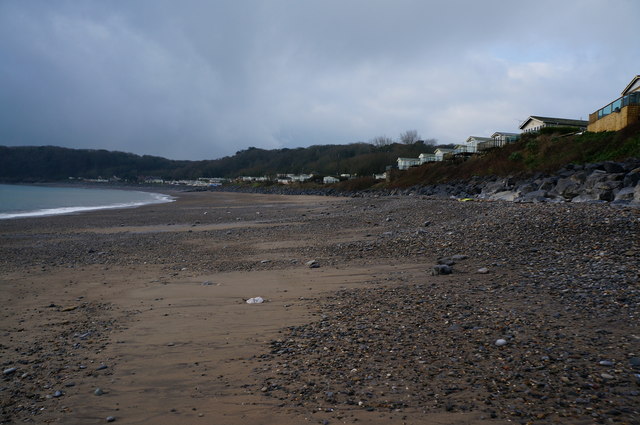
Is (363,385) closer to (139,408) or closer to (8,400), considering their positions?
(139,408)

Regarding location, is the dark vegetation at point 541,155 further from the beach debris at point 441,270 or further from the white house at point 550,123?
the beach debris at point 441,270

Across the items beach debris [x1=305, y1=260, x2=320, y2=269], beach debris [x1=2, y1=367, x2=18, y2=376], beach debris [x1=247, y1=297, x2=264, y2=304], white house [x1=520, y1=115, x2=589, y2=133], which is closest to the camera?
beach debris [x1=2, y1=367, x2=18, y2=376]

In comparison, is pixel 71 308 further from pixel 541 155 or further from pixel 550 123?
pixel 550 123

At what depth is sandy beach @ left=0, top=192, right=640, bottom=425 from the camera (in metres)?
3.32

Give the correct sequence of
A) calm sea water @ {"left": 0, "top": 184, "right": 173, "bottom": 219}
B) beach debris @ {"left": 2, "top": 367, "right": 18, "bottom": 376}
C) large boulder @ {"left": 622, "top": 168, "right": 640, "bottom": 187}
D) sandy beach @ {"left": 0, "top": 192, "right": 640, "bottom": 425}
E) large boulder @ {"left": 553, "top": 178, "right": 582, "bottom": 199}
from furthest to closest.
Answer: calm sea water @ {"left": 0, "top": 184, "right": 173, "bottom": 219}
large boulder @ {"left": 553, "top": 178, "right": 582, "bottom": 199}
large boulder @ {"left": 622, "top": 168, "right": 640, "bottom": 187}
beach debris @ {"left": 2, "top": 367, "right": 18, "bottom": 376}
sandy beach @ {"left": 0, "top": 192, "right": 640, "bottom": 425}

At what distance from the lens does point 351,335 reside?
4.73m

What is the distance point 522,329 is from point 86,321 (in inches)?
242

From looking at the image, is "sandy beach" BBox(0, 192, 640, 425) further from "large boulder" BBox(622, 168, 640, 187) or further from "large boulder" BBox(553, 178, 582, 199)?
"large boulder" BBox(553, 178, 582, 199)

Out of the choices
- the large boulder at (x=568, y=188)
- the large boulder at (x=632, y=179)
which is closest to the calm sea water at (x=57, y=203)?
the large boulder at (x=568, y=188)

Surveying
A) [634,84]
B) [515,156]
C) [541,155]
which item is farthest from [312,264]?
[634,84]

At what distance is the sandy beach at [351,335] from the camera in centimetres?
332

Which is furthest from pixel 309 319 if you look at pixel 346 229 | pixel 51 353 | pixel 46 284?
pixel 346 229

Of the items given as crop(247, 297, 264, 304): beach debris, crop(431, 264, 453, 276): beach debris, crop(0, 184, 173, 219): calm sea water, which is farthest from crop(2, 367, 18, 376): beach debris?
crop(0, 184, 173, 219): calm sea water

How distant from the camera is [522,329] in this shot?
14.6 ft
